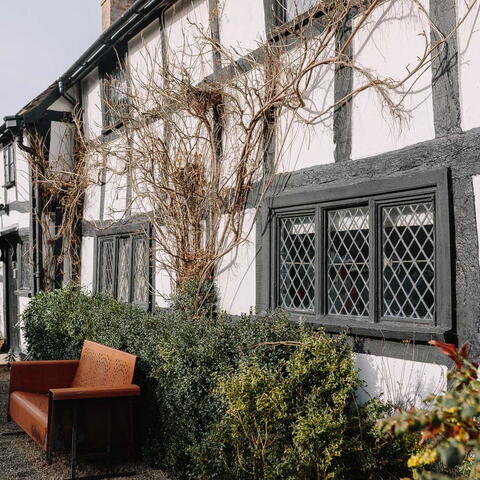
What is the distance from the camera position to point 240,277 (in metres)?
6.31

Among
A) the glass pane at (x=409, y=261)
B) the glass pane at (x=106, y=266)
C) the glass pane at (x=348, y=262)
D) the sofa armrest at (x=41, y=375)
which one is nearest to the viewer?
the glass pane at (x=409, y=261)

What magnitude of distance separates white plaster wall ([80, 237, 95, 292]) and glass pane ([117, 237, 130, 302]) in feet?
3.07

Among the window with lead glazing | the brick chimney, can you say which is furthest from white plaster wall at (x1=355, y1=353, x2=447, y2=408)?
the brick chimney

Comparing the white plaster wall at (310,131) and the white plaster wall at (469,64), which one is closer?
the white plaster wall at (469,64)

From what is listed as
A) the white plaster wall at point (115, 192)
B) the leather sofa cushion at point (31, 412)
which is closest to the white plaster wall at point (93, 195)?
the white plaster wall at point (115, 192)

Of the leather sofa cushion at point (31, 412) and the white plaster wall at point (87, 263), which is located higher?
the white plaster wall at point (87, 263)

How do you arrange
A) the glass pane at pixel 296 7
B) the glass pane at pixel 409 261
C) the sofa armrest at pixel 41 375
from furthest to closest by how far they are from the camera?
1. the sofa armrest at pixel 41 375
2. the glass pane at pixel 296 7
3. the glass pane at pixel 409 261

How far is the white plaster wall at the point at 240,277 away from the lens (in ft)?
20.2

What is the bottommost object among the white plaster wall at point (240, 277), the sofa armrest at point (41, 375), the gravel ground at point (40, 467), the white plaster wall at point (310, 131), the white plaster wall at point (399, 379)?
the gravel ground at point (40, 467)

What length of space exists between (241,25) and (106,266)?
4.48 meters

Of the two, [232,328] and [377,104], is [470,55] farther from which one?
[232,328]

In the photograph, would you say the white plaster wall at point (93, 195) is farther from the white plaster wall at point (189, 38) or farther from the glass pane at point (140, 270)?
the white plaster wall at point (189, 38)

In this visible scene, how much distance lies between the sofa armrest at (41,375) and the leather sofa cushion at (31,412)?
95 millimetres

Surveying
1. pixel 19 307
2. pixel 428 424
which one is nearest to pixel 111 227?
pixel 19 307
